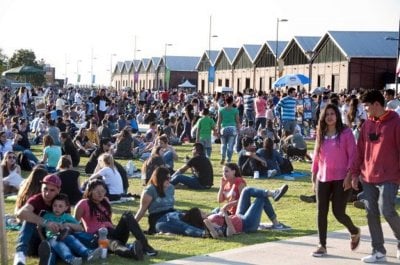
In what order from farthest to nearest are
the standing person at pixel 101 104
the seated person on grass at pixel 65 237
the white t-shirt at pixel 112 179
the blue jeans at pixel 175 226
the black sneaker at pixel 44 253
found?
the standing person at pixel 101 104 < the white t-shirt at pixel 112 179 < the blue jeans at pixel 175 226 < the seated person on grass at pixel 65 237 < the black sneaker at pixel 44 253

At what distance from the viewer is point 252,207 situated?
9.52 meters

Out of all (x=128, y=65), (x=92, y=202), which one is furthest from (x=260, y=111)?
(x=128, y=65)

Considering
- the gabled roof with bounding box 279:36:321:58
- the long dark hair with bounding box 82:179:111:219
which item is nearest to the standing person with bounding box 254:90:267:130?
the long dark hair with bounding box 82:179:111:219

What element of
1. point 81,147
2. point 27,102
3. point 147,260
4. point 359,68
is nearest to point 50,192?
point 147,260

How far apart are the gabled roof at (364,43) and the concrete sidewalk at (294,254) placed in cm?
5075

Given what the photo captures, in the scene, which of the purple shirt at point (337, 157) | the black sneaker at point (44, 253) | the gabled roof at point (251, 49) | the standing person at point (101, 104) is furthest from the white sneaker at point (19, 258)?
the gabled roof at point (251, 49)

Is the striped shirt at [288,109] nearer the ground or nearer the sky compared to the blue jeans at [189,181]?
nearer the sky

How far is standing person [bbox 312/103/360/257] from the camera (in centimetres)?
749

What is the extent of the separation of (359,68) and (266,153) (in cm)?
4376

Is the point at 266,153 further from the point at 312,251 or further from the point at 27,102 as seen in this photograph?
the point at 27,102

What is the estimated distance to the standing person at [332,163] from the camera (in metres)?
7.49

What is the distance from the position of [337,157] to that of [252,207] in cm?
229

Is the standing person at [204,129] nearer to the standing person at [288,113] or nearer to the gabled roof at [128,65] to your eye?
the standing person at [288,113]

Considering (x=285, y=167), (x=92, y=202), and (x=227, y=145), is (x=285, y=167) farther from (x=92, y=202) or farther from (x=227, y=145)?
(x=92, y=202)
